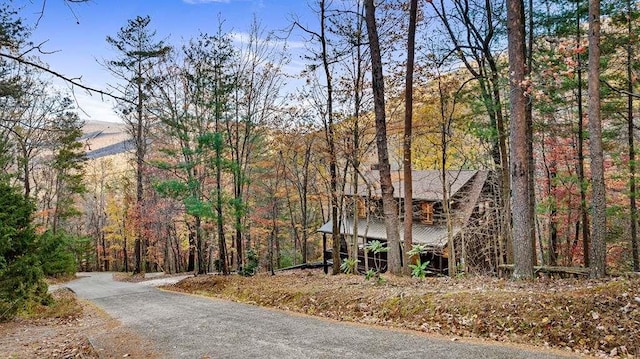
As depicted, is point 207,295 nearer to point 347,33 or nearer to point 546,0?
point 347,33

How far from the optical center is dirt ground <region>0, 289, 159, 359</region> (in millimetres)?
6035

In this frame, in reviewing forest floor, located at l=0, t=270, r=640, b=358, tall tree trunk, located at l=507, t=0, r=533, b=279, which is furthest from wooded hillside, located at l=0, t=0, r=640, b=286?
forest floor, located at l=0, t=270, r=640, b=358

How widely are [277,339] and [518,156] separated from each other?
5862mm

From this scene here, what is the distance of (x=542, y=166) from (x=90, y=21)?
67.2 ft

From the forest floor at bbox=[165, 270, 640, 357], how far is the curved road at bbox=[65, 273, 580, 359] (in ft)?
1.66

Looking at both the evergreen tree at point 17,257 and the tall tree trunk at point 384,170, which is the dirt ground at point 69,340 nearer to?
the evergreen tree at point 17,257

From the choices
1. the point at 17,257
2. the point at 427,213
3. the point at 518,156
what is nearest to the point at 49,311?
the point at 17,257

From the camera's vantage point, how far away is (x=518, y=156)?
812 cm

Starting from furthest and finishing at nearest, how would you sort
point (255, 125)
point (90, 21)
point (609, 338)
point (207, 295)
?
point (255, 125), point (207, 295), point (609, 338), point (90, 21)

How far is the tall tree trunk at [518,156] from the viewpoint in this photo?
26.6 feet

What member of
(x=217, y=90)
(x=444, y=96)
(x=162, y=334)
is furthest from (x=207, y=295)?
(x=444, y=96)

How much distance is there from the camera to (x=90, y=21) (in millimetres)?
3725

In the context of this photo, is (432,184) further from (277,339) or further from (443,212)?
(277,339)

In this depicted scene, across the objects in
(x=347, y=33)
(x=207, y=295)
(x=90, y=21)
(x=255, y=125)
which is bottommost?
(x=207, y=295)
